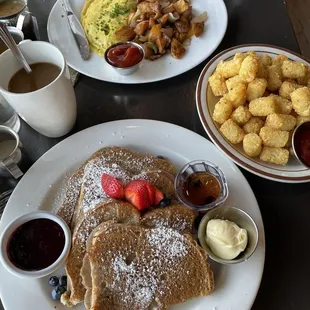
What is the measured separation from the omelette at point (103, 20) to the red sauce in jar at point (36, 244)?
1027mm

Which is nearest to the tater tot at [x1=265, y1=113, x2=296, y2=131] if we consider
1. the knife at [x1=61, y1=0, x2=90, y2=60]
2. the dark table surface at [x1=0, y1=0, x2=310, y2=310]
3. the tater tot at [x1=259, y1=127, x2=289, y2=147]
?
the tater tot at [x1=259, y1=127, x2=289, y2=147]

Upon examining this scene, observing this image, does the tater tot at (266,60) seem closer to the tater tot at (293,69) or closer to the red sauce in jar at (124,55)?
the tater tot at (293,69)

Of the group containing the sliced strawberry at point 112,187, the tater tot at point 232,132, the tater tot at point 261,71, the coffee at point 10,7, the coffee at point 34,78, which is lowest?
the tater tot at point 232,132

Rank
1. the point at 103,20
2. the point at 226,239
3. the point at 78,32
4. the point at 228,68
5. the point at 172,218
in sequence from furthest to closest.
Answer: the point at 103,20
the point at 78,32
the point at 228,68
the point at 172,218
the point at 226,239

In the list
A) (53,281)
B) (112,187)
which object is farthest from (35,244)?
(112,187)

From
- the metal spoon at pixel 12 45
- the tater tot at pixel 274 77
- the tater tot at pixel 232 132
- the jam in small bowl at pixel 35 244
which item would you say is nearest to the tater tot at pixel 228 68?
the tater tot at pixel 274 77

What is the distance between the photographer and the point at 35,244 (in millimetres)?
1405

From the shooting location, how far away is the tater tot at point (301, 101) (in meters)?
1.63

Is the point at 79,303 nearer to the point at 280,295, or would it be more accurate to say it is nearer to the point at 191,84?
the point at 280,295

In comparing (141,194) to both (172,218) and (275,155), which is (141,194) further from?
(275,155)

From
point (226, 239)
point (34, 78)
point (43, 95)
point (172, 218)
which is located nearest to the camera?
point (226, 239)

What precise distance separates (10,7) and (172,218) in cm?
148

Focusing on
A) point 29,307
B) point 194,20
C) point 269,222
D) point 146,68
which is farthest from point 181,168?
point 194,20

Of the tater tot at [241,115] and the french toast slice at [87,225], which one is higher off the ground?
the french toast slice at [87,225]
